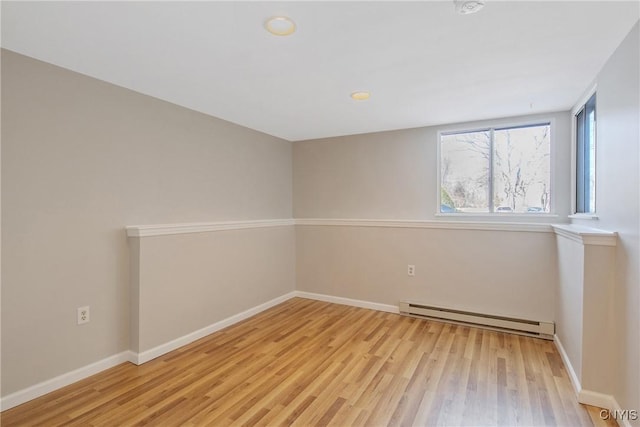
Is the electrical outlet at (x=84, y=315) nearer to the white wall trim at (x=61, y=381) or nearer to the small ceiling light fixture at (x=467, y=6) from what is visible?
the white wall trim at (x=61, y=381)

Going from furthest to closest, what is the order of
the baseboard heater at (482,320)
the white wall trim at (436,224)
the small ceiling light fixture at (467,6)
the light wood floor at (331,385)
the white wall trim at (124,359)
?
the white wall trim at (436,224)
the baseboard heater at (482,320)
the white wall trim at (124,359)
the light wood floor at (331,385)
the small ceiling light fixture at (467,6)

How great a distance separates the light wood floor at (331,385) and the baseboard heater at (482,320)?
0.09 meters

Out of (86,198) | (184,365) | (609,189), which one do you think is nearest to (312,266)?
(184,365)

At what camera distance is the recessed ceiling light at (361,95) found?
2.64 meters

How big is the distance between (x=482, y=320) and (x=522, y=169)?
5.40 feet

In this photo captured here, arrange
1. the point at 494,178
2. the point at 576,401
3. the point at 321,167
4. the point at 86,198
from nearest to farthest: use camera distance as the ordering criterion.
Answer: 1. the point at 576,401
2. the point at 86,198
3. the point at 494,178
4. the point at 321,167

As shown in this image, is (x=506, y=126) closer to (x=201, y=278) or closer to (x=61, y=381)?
(x=201, y=278)

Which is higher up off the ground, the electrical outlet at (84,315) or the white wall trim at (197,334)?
the electrical outlet at (84,315)

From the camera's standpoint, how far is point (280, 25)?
5.47 ft

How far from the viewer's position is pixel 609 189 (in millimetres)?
2004

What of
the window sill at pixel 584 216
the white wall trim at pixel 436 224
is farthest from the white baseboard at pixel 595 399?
the white wall trim at pixel 436 224

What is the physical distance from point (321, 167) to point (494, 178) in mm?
2127

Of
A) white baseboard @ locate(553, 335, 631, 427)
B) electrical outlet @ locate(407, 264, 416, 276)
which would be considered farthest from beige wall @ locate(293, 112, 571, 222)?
white baseboard @ locate(553, 335, 631, 427)

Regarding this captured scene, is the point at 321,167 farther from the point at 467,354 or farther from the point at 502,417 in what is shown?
the point at 502,417
